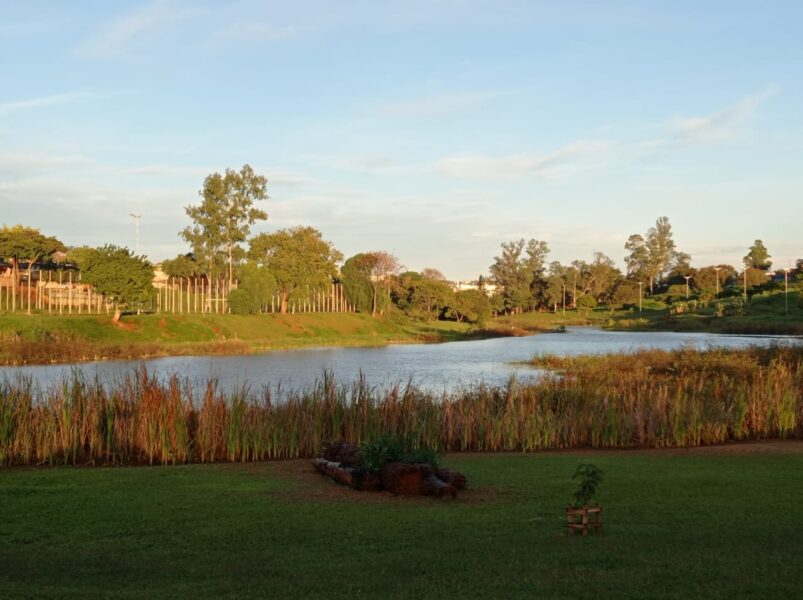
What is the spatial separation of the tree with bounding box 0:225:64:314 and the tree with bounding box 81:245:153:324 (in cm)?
699

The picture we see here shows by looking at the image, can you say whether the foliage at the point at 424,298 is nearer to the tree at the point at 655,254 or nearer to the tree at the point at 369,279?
the tree at the point at 369,279

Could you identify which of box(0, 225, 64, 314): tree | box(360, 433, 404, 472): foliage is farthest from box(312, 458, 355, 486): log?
box(0, 225, 64, 314): tree

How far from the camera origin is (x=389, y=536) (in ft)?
28.4

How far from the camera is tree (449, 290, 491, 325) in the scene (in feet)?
300

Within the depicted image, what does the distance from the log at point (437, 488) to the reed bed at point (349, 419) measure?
406cm

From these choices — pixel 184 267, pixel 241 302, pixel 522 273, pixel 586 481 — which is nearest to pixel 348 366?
pixel 241 302

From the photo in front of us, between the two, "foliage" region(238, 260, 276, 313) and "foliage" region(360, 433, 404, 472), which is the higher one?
"foliage" region(238, 260, 276, 313)

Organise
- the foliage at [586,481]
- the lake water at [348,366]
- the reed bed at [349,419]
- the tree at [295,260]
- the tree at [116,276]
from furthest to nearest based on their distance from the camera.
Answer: the tree at [295,260] → the tree at [116,276] → the lake water at [348,366] → the reed bed at [349,419] → the foliage at [586,481]

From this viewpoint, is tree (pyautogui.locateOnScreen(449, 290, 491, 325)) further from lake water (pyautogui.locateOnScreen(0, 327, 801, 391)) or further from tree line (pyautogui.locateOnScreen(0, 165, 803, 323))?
lake water (pyautogui.locateOnScreen(0, 327, 801, 391))

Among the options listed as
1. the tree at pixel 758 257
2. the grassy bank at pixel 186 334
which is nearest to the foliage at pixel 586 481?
the grassy bank at pixel 186 334

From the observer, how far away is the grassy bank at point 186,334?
132 ft

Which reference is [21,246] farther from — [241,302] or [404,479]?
[404,479]

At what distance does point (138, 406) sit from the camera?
14.3 metres

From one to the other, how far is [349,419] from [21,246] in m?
49.1
